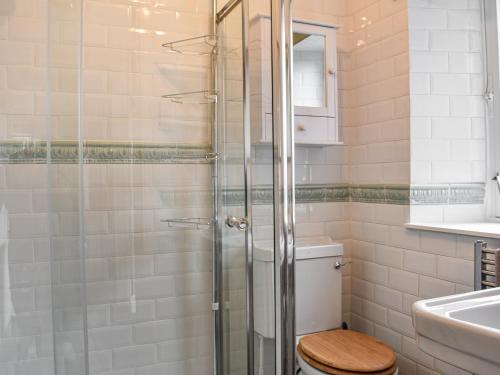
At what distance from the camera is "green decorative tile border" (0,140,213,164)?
1458 mm

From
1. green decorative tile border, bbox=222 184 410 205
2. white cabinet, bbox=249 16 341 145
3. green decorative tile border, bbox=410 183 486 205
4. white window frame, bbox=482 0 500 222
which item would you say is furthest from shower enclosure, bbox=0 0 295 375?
white window frame, bbox=482 0 500 222

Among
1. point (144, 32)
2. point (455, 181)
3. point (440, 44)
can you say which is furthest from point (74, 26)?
point (455, 181)

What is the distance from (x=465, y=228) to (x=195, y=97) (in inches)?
49.3

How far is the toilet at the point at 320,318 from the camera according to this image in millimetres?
1509

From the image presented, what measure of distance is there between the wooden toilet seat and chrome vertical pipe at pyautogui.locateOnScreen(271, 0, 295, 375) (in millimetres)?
314

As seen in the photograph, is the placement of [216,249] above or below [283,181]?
below

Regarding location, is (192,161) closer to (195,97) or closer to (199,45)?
(195,97)

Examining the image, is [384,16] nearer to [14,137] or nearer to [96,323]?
[14,137]

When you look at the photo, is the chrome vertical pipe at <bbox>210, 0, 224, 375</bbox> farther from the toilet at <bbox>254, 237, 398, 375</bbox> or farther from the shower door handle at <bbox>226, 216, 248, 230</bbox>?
the toilet at <bbox>254, 237, 398, 375</bbox>

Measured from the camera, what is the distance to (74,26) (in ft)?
4.98

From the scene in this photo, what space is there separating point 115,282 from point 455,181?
1.59m

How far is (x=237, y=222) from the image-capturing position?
64.6 inches

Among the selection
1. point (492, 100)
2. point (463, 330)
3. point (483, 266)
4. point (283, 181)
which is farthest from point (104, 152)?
point (492, 100)

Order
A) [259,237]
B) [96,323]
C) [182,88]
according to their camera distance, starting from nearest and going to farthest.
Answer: [259,237] < [96,323] < [182,88]
